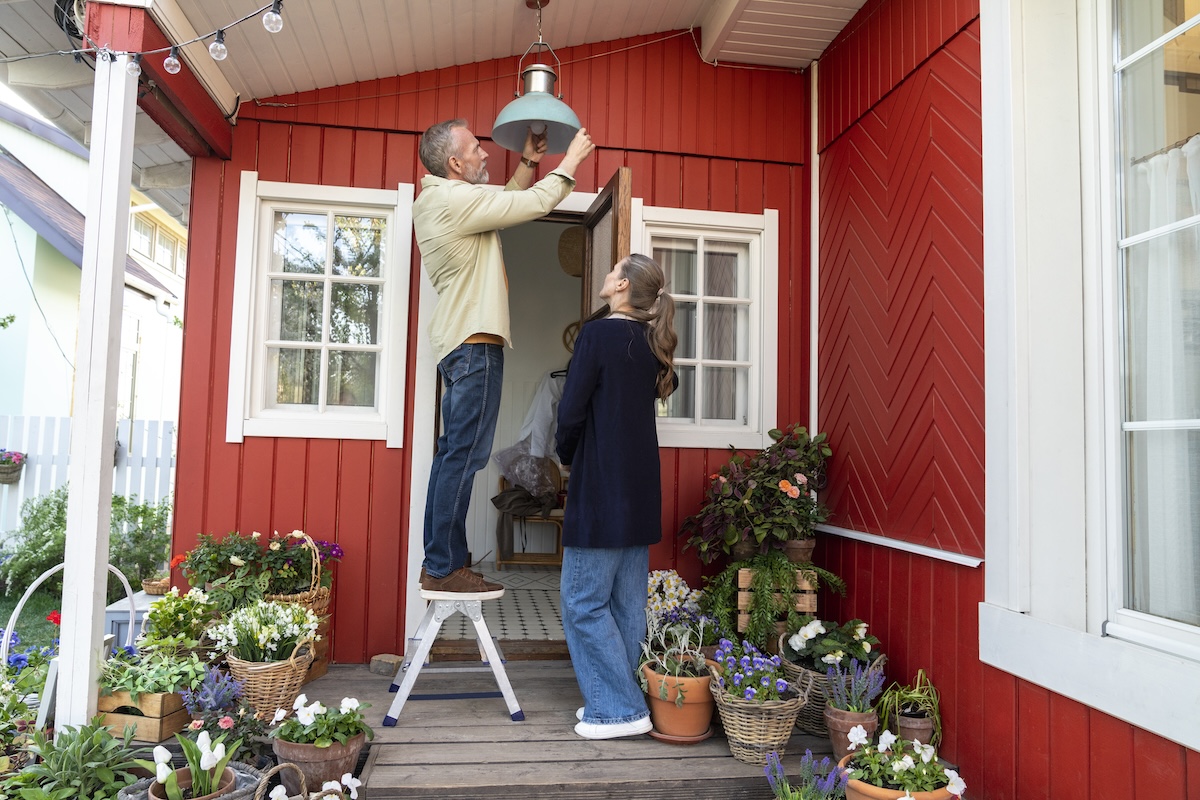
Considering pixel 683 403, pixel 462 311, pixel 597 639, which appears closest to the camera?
pixel 597 639

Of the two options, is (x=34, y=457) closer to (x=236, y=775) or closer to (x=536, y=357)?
(x=536, y=357)

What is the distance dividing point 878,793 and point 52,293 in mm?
8895

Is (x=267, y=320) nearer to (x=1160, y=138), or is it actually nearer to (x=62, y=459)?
(x=1160, y=138)

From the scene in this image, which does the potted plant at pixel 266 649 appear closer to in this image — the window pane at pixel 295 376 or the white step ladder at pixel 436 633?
the white step ladder at pixel 436 633

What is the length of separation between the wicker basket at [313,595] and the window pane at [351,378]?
2.35ft

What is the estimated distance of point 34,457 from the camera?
20.7ft

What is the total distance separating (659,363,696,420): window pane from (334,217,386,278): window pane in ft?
5.22

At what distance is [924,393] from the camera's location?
307 centimetres

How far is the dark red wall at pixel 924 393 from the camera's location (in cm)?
238

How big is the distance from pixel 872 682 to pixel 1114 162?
182 cm

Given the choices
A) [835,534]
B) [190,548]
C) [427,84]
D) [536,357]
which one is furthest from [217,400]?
[536,357]

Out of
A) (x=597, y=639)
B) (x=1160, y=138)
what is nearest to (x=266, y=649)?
(x=597, y=639)

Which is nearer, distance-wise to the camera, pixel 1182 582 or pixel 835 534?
pixel 1182 582

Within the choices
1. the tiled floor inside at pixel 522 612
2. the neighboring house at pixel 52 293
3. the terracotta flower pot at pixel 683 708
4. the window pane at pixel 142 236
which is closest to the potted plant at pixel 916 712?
the terracotta flower pot at pixel 683 708
